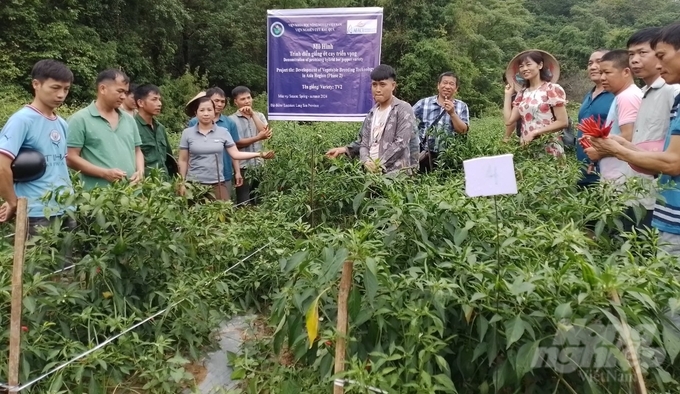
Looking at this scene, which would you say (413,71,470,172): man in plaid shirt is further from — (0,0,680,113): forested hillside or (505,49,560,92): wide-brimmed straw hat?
(0,0,680,113): forested hillside

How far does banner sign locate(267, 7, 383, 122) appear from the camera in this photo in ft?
17.1

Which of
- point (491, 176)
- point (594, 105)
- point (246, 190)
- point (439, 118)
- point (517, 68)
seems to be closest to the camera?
point (491, 176)

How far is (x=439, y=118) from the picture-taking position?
4.50 m

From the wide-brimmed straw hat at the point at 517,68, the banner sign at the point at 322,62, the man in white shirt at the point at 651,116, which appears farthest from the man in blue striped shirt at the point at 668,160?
the banner sign at the point at 322,62

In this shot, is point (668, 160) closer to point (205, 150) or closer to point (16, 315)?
point (16, 315)

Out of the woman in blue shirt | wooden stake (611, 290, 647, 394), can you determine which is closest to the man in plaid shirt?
the woman in blue shirt

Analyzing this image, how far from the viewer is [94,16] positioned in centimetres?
1662

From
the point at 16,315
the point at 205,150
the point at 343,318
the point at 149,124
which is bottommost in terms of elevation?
the point at 16,315

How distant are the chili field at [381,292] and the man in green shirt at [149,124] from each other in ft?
4.41

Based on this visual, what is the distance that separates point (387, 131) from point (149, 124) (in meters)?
1.96

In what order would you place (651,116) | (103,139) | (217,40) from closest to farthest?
(651,116) < (103,139) < (217,40)

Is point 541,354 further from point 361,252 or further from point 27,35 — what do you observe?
point 27,35

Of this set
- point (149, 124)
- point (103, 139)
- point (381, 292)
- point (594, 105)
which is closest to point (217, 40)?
point (149, 124)

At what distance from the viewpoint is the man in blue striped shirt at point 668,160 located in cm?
219
